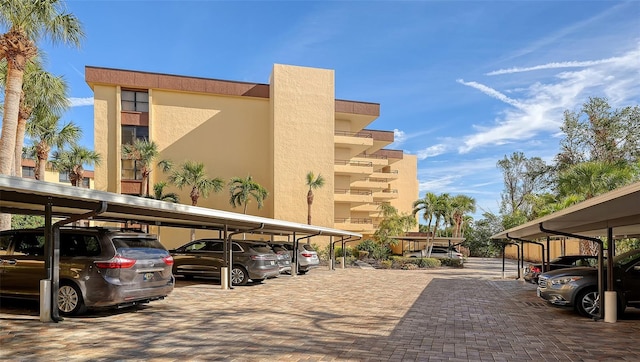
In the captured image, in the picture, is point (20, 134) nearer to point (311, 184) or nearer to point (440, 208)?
point (311, 184)

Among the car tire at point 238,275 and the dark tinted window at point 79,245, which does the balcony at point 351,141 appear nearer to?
the car tire at point 238,275

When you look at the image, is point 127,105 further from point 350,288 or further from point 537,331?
point 537,331

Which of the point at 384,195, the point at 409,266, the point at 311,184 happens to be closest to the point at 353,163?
the point at 311,184

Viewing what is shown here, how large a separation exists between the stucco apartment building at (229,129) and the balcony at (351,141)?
249cm

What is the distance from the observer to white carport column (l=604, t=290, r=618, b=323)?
984cm

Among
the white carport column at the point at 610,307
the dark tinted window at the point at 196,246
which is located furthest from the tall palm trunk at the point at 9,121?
the white carport column at the point at 610,307

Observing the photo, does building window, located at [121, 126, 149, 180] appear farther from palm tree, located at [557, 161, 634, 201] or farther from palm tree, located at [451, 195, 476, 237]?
palm tree, located at [451, 195, 476, 237]

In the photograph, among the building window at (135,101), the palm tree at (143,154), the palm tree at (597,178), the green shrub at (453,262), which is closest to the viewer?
→ the palm tree at (597,178)

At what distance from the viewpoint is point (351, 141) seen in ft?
150

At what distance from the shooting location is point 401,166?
66.1m

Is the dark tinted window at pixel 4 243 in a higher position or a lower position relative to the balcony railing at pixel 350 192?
lower

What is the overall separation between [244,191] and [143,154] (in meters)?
7.89

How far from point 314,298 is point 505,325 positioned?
5473 millimetres

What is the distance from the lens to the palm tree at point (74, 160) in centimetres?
3125
